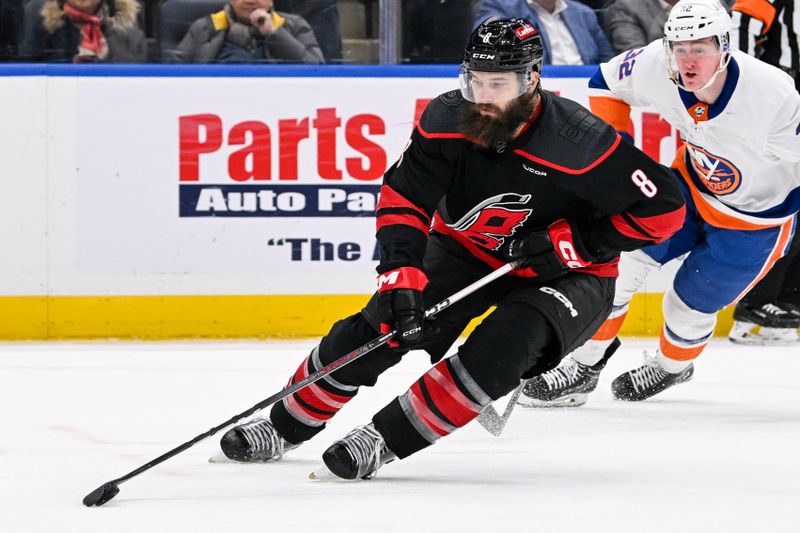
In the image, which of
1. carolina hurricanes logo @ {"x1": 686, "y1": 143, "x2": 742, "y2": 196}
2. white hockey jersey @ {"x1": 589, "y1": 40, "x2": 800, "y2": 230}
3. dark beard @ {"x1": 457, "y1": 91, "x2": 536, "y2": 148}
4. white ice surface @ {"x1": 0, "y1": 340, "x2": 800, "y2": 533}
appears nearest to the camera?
white ice surface @ {"x1": 0, "y1": 340, "x2": 800, "y2": 533}

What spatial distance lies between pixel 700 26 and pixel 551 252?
85 cm

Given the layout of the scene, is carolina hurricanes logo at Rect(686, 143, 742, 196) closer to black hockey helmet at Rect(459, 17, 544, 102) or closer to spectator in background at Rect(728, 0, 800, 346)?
black hockey helmet at Rect(459, 17, 544, 102)

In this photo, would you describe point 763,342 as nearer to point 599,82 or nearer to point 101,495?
point 599,82

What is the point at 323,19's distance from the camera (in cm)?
497

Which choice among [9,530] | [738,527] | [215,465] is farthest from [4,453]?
[738,527]

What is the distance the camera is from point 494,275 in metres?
2.84

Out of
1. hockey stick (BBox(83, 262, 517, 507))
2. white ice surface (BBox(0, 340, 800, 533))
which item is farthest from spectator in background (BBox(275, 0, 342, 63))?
hockey stick (BBox(83, 262, 517, 507))

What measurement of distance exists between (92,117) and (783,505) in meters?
3.13

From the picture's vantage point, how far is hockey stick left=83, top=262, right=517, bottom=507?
Result: 2.44 metres

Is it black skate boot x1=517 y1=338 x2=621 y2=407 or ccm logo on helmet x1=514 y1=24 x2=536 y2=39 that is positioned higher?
ccm logo on helmet x1=514 y1=24 x2=536 y2=39

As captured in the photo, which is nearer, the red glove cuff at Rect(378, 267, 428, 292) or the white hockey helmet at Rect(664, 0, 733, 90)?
the red glove cuff at Rect(378, 267, 428, 292)

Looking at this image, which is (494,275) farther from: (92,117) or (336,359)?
(92,117)

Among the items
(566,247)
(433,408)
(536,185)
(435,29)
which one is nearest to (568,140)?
(536,185)

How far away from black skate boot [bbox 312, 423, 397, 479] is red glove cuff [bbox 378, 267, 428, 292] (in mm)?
286
